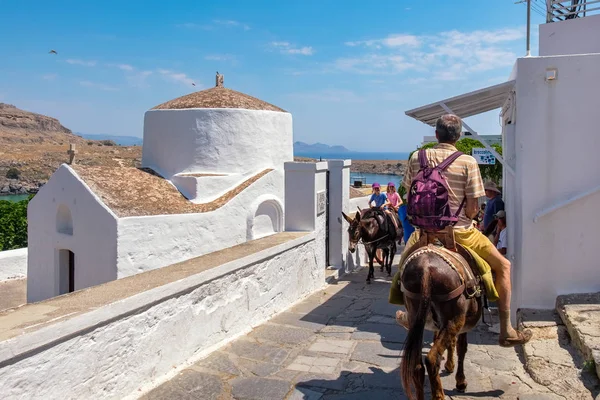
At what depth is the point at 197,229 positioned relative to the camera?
12.4 metres

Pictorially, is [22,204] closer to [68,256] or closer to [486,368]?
[68,256]

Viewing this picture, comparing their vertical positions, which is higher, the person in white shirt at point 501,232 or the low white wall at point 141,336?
the person in white shirt at point 501,232

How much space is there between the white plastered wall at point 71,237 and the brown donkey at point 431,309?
310 inches

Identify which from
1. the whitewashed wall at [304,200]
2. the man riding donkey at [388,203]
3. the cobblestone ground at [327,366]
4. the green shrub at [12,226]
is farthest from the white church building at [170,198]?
the cobblestone ground at [327,366]

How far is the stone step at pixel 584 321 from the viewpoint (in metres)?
4.68

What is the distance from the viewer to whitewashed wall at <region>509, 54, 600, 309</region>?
19.3 feet

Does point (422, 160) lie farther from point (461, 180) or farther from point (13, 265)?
point (13, 265)

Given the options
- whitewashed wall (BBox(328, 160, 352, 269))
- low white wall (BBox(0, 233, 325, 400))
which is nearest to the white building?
low white wall (BBox(0, 233, 325, 400))

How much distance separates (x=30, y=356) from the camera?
3.72m

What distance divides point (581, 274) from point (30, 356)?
5.48 metres

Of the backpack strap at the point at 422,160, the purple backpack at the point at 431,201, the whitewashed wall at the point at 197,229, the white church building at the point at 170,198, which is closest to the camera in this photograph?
the purple backpack at the point at 431,201

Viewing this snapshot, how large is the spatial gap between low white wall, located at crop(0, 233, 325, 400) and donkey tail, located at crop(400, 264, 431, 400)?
91.5 inches

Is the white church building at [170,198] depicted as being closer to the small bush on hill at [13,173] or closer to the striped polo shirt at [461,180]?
the striped polo shirt at [461,180]

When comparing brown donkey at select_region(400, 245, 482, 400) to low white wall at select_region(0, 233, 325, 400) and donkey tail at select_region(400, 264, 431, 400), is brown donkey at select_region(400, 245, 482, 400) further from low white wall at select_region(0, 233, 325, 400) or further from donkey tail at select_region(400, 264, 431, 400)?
low white wall at select_region(0, 233, 325, 400)
